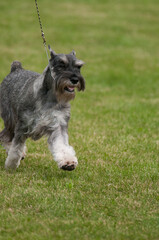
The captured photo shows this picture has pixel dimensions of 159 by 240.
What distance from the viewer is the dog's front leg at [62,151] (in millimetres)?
6645

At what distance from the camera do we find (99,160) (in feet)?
27.1

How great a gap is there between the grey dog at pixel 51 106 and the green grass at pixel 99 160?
459 mm

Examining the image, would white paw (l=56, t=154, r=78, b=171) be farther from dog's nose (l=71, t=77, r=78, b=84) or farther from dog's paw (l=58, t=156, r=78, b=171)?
dog's nose (l=71, t=77, r=78, b=84)

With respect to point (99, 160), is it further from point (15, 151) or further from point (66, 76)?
point (66, 76)

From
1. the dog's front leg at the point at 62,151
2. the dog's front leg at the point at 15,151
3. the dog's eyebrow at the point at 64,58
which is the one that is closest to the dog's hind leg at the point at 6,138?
the dog's front leg at the point at 15,151

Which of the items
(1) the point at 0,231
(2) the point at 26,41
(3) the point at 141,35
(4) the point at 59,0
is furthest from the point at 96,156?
(4) the point at 59,0

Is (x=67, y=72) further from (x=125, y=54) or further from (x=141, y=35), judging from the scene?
(x=141, y=35)

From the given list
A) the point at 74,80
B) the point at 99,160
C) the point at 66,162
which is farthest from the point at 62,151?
the point at 99,160

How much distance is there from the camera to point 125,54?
21.6 meters

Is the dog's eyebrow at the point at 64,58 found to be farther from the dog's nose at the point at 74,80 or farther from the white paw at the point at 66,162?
the white paw at the point at 66,162

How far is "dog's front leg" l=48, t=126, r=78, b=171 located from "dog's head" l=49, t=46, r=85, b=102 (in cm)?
55

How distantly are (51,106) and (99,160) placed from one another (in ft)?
5.80

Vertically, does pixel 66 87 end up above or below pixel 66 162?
above

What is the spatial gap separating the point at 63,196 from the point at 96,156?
242cm
